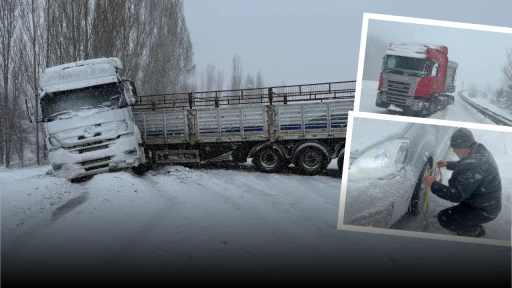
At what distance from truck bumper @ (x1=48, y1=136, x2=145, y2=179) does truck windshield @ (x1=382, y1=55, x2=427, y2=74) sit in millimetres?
7160

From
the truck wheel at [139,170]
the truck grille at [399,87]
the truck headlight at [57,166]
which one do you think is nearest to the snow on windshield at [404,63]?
the truck grille at [399,87]

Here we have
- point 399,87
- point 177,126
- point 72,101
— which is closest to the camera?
point 399,87

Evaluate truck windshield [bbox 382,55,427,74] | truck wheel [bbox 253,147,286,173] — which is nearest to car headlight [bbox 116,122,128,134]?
truck wheel [bbox 253,147,286,173]

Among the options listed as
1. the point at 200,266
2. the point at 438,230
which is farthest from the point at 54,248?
the point at 438,230

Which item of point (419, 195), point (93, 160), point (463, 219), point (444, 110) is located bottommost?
point (93, 160)

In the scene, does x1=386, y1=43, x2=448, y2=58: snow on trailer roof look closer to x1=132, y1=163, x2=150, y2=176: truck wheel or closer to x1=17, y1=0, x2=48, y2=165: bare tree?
x1=132, y1=163, x2=150, y2=176: truck wheel

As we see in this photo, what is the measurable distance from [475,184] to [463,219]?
309mm

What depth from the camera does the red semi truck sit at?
3.58 m

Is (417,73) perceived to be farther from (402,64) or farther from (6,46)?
(6,46)

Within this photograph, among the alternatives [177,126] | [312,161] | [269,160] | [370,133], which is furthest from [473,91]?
[177,126]

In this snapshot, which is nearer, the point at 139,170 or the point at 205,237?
the point at 205,237

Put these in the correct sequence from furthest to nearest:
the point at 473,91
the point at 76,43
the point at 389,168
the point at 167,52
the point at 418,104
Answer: the point at 167,52 → the point at 76,43 → the point at 418,104 → the point at 473,91 → the point at 389,168

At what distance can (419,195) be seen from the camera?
11.0ft

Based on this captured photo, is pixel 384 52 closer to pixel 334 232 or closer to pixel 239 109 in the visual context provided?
pixel 334 232
